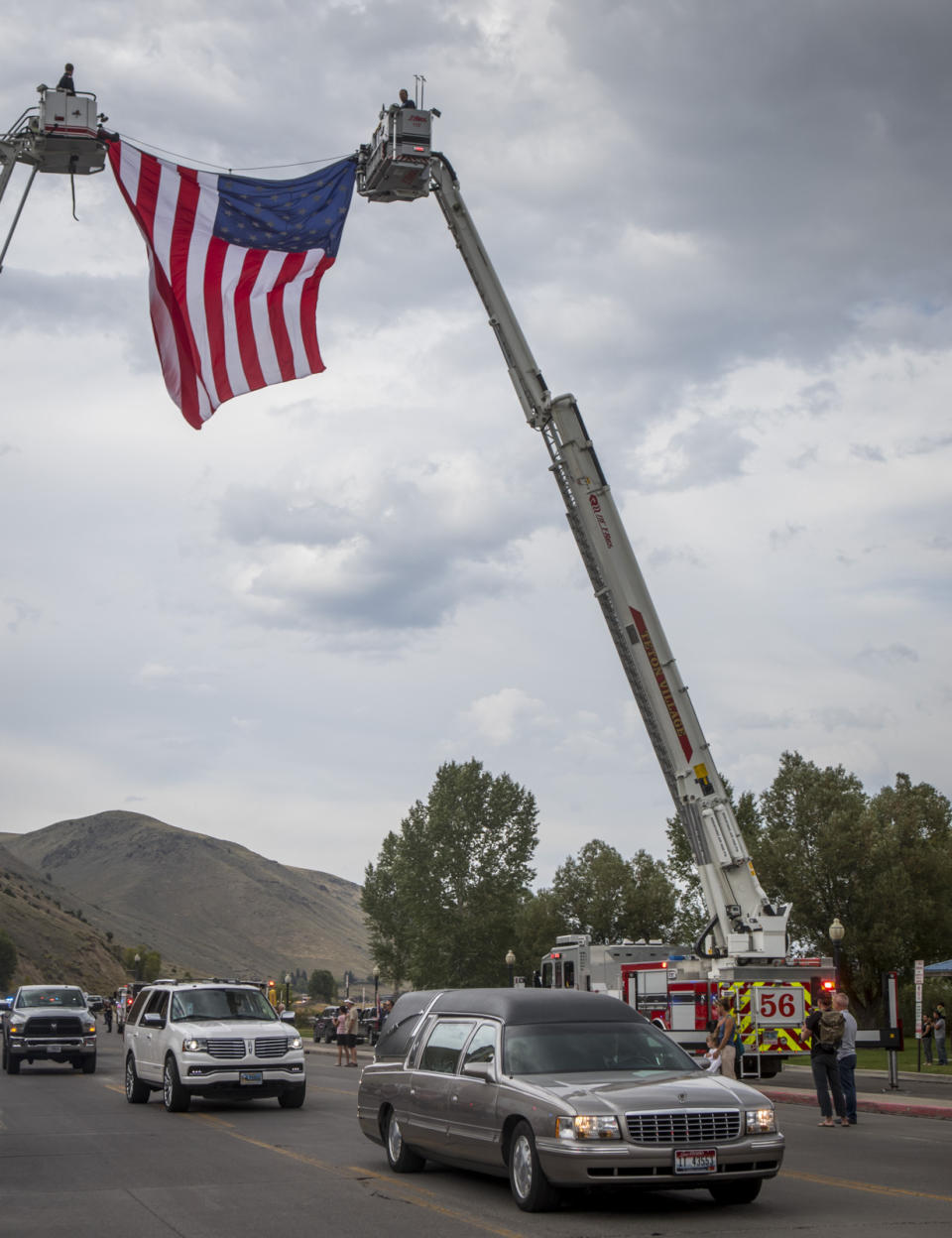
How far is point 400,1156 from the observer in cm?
1291

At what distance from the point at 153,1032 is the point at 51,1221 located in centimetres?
1022

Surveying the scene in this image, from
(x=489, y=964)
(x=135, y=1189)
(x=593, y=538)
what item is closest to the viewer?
(x=135, y=1189)

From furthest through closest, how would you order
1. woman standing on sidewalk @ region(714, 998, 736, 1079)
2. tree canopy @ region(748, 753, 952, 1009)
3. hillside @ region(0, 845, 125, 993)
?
hillside @ region(0, 845, 125, 993)
tree canopy @ region(748, 753, 952, 1009)
woman standing on sidewalk @ region(714, 998, 736, 1079)

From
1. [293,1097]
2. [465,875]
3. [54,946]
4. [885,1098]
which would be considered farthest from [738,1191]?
[54,946]

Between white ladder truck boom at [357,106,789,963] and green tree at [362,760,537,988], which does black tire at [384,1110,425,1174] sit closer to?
white ladder truck boom at [357,106,789,963]

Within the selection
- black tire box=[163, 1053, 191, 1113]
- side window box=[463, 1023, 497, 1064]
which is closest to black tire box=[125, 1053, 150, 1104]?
black tire box=[163, 1053, 191, 1113]

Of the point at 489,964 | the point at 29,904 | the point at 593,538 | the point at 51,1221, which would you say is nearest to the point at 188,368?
the point at 593,538

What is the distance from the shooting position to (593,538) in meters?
26.9

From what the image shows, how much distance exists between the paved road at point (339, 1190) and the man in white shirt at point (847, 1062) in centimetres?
38

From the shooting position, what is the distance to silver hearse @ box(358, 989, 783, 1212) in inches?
398

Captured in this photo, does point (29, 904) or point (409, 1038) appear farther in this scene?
point (29, 904)

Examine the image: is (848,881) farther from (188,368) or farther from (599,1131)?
(599,1131)

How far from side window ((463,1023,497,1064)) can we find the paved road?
3.53 feet

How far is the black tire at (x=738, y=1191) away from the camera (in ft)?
35.3
